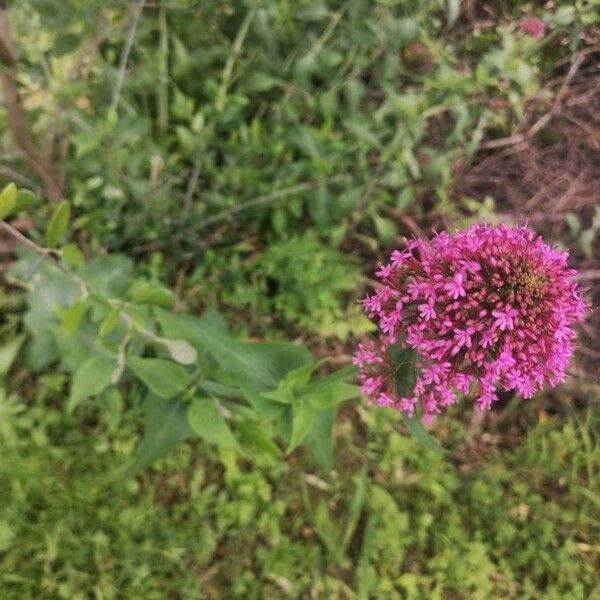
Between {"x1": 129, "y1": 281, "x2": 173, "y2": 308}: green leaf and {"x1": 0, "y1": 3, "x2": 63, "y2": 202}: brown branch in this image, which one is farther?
{"x1": 0, "y1": 3, "x2": 63, "y2": 202}: brown branch

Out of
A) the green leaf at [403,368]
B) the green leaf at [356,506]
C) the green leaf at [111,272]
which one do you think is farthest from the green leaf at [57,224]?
the green leaf at [356,506]

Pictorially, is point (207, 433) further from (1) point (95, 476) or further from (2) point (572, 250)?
(2) point (572, 250)

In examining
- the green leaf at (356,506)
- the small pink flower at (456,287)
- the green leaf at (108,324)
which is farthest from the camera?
the green leaf at (356,506)

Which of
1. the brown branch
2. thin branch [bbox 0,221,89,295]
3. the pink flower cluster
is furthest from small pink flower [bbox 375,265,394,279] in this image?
the brown branch

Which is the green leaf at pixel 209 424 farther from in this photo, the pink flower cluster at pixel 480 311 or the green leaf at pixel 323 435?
the pink flower cluster at pixel 480 311

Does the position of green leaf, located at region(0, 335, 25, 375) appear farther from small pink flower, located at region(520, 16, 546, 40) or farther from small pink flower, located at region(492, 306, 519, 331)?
small pink flower, located at region(520, 16, 546, 40)

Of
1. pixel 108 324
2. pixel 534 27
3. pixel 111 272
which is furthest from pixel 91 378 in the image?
pixel 534 27
